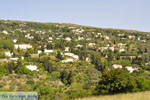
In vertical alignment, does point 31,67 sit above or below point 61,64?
above

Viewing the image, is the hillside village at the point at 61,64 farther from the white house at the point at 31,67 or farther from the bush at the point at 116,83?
the bush at the point at 116,83

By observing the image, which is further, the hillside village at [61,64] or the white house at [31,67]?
the white house at [31,67]

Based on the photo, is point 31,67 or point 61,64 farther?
point 61,64

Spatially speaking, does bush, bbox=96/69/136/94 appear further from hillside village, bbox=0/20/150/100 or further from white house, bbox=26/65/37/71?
white house, bbox=26/65/37/71

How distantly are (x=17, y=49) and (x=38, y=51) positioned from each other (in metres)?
5.66

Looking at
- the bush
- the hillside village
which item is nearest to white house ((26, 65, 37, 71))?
the hillside village

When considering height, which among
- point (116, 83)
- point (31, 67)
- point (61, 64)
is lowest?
point (61, 64)

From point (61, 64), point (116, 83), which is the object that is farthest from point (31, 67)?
point (116, 83)

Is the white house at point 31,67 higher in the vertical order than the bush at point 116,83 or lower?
lower

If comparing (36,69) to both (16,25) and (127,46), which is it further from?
(16,25)

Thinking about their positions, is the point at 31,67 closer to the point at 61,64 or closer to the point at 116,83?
the point at 61,64

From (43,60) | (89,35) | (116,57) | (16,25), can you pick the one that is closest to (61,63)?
(43,60)

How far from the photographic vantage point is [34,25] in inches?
4451

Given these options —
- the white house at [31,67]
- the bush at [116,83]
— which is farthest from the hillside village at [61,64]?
the bush at [116,83]
